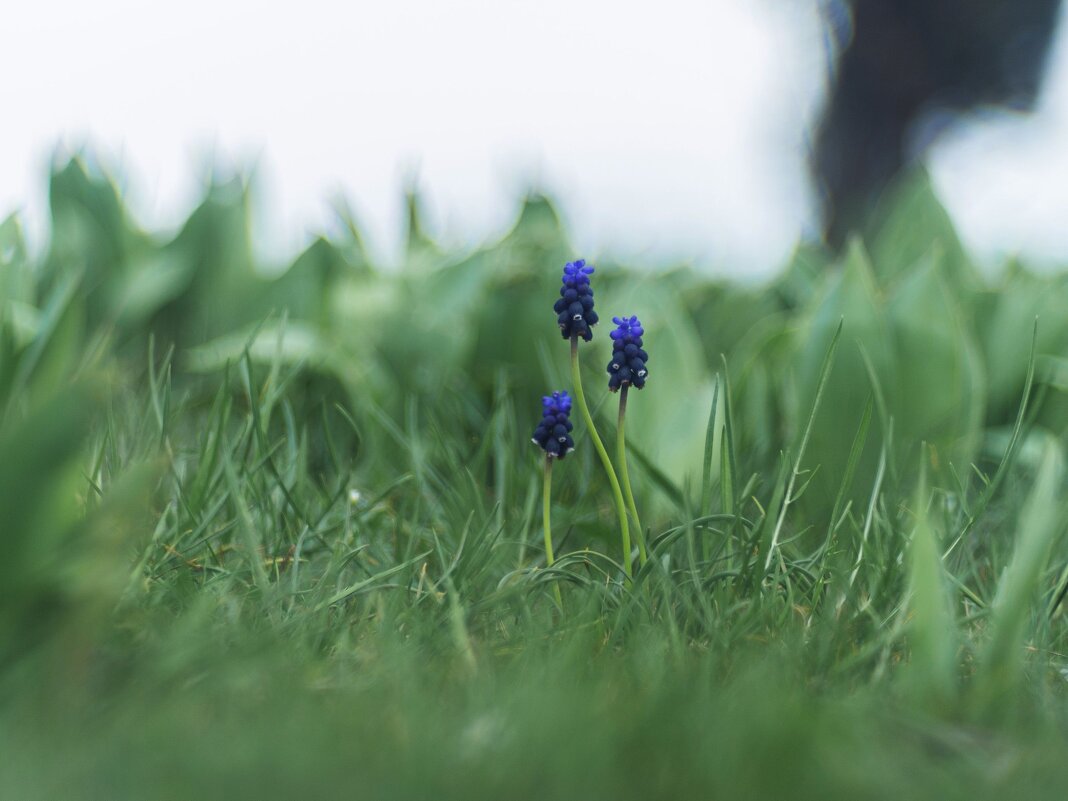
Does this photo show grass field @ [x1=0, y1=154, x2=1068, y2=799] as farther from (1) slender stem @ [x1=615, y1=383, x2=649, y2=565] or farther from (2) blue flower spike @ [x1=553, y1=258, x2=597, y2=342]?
(2) blue flower spike @ [x1=553, y1=258, x2=597, y2=342]

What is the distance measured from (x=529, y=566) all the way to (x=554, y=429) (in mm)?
221

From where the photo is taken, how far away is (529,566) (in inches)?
51.7

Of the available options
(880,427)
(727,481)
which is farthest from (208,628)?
(880,427)

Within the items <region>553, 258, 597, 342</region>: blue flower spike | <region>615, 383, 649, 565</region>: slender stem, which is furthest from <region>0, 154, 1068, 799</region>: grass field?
<region>553, 258, 597, 342</region>: blue flower spike

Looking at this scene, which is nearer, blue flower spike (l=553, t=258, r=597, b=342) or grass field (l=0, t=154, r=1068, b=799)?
grass field (l=0, t=154, r=1068, b=799)

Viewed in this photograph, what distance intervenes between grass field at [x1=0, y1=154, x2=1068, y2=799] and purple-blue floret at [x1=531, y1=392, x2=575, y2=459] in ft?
0.39

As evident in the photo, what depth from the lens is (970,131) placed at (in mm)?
8414

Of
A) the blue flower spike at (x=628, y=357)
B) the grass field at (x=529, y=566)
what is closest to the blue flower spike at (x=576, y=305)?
the blue flower spike at (x=628, y=357)

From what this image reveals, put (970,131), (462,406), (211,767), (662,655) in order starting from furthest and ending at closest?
(970,131) → (462,406) → (662,655) → (211,767)

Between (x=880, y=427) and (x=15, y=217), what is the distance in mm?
1542

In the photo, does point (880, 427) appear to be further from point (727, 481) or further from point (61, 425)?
point (61, 425)

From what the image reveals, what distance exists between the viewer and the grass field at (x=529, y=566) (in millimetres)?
739

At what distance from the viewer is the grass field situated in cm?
74

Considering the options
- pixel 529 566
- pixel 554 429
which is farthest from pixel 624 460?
pixel 529 566
